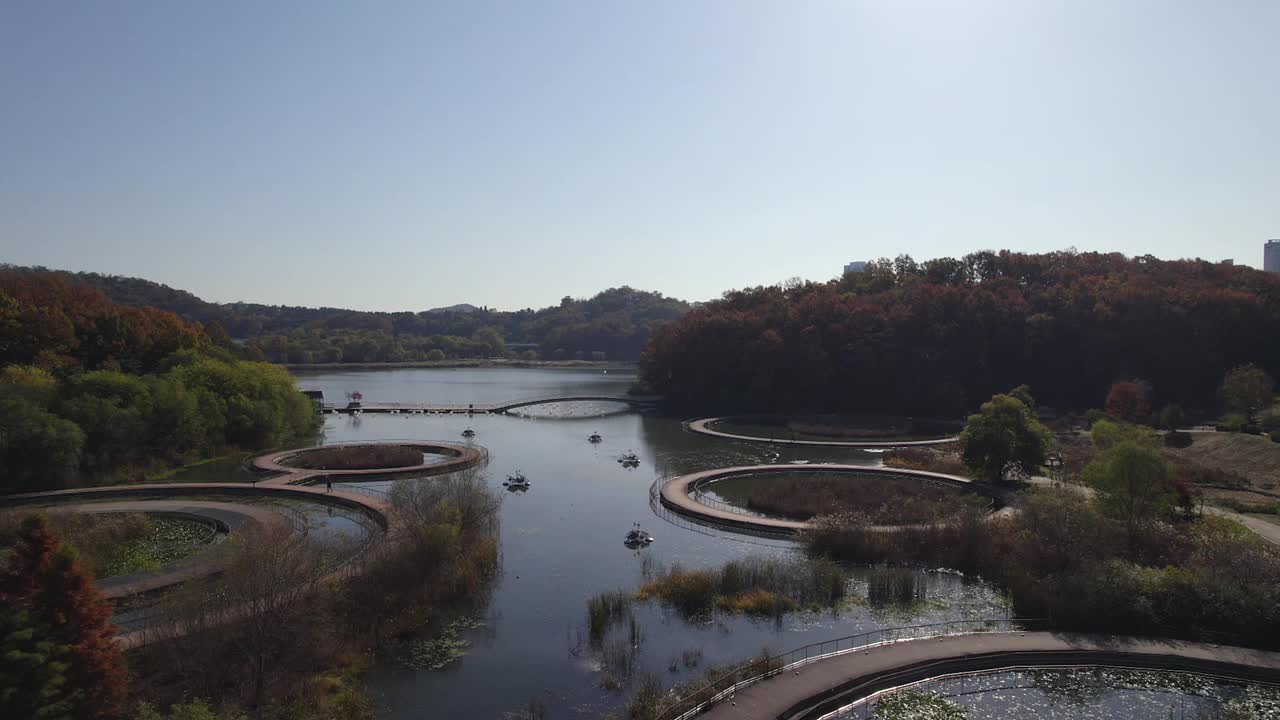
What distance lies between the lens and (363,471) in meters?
44.7

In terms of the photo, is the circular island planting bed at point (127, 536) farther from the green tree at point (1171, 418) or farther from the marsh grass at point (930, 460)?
the green tree at point (1171, 418)

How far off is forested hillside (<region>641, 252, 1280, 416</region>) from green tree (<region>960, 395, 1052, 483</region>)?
36594 millimetres

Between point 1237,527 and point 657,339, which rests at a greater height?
point 657,339

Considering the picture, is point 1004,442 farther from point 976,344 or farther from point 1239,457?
point 976,344

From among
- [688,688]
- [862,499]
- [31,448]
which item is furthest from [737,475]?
[31,448]

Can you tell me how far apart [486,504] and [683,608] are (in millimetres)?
9341

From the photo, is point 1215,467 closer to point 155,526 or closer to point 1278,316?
point 1278,316

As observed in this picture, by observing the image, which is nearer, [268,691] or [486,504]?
[268,691]

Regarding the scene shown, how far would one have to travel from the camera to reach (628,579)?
27.1m

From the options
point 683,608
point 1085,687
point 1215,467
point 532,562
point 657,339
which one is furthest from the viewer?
point 657,339

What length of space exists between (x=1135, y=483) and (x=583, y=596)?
20.0 m

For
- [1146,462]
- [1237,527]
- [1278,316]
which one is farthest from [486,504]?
[1278,316]

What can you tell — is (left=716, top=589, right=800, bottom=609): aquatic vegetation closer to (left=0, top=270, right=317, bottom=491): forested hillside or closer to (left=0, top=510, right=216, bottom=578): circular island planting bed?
(left=0, top=510, right=216, bottom=578): circular island planting bed

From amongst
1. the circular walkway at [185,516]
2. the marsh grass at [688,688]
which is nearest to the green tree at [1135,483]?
the marsh grass at [688,688]
